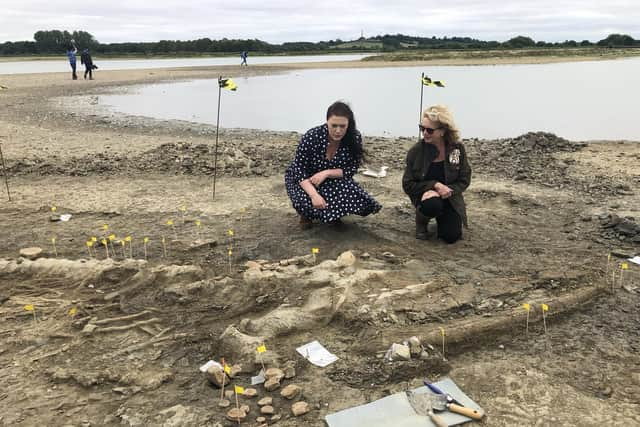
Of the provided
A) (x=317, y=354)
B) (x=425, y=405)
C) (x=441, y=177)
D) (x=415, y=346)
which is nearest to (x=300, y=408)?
(x=317, y=354)

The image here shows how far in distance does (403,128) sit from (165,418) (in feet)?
41.7

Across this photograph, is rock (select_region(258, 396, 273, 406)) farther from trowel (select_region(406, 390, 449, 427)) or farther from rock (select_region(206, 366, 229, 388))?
trowel (select_region(406, 390, 449, 427))

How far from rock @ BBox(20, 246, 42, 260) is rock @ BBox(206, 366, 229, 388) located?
9.54 feet

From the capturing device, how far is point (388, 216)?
6.39 meters

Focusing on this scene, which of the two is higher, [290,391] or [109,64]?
[109,64]

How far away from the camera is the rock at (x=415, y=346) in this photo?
343 centimetres

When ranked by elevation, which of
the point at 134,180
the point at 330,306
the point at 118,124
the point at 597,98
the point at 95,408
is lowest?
the point at 95,408

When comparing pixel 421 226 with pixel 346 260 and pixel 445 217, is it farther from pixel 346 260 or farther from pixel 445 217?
pixel 346 260

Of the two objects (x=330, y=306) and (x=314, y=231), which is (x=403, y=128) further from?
(x=330, y=306)

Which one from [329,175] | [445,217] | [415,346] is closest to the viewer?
[415,346]

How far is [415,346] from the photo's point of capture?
347 cm

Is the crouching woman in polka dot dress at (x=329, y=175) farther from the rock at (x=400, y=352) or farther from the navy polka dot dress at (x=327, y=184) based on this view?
the rock at (x=400, y=352)

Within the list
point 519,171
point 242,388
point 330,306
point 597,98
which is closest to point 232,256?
point 330,306

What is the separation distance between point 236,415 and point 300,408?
1.25ft
